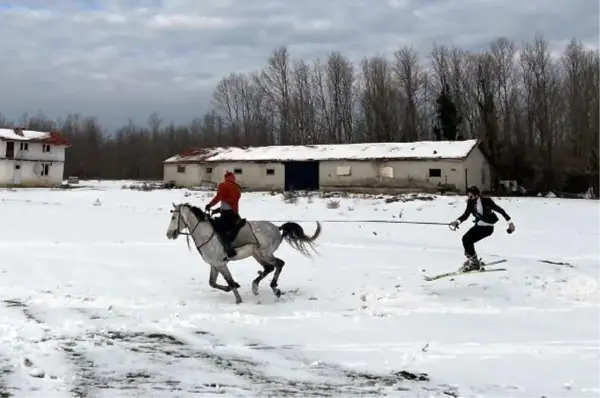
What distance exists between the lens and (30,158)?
6291 centimetres

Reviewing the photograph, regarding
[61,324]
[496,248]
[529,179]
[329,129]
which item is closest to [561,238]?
[496,248]

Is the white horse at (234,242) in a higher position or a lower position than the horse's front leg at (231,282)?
higher

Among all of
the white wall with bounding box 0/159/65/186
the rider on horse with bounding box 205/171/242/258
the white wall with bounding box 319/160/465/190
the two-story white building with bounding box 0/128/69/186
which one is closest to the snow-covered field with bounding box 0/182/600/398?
the rider on horse with bounding box 205/171/242/258

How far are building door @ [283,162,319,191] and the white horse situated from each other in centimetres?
4025

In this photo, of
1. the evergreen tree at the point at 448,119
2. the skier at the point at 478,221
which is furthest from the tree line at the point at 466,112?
the skier at the point at 478,221

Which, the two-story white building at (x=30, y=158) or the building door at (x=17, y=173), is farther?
the building door at (x=17, y=173)

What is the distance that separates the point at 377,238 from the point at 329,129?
2326 inches

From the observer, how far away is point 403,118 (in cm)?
7306

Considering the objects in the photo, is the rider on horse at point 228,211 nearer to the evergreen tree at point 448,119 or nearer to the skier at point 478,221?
the skier at point 478,221

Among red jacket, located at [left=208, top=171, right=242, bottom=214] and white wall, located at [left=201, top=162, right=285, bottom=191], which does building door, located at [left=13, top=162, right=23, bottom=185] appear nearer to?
white wall, located at [left=201, top=162, right=285, bottom=191]

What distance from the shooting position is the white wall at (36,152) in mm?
61722

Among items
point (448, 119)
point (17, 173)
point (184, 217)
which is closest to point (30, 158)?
point (17, 173)

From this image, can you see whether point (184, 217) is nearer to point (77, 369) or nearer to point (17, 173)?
point (77, 369)

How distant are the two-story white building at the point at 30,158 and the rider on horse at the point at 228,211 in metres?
56.2
